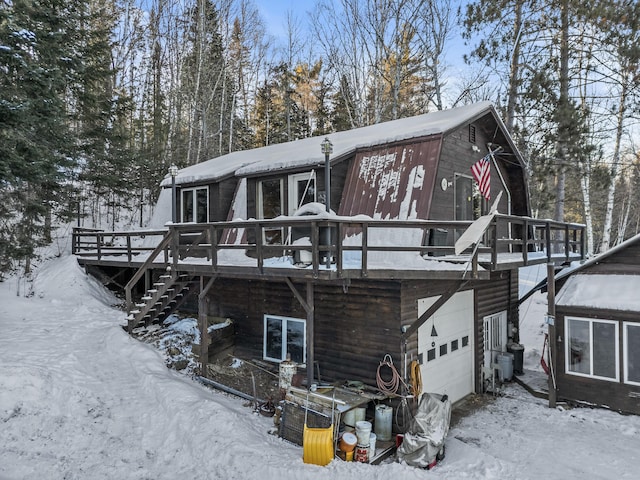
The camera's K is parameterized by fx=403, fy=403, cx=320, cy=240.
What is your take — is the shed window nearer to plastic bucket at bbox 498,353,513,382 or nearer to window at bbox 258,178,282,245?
plastic bucket at bbox 498,353,513,382

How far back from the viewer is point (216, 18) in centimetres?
2553

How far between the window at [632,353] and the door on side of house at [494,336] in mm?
3125

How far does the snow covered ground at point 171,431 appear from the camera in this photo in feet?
21.2

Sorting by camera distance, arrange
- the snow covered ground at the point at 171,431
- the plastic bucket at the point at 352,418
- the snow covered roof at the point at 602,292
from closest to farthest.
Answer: the snow covered ground at the point at 171,431, the plastic bucket at the point at 352,418, the snow covered roof at the point at 602,292

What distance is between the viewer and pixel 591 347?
9.71 meters

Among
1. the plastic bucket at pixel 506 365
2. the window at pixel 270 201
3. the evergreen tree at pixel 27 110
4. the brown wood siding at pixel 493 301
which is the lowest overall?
the plastic bucket at pixel 506 365

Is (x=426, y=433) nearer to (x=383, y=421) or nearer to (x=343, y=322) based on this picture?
(x=383, y=421)

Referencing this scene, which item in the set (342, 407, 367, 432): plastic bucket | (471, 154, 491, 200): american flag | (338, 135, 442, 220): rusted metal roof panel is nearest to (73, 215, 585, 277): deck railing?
(338, 135, 442, 220): rusted metal roof panel

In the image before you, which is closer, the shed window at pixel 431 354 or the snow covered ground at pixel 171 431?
the snow covered ground at pixel 171 431

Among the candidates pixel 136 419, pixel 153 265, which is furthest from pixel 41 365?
pixel 153 265

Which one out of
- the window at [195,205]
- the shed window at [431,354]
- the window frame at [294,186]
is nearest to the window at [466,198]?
the shed window at [431,354]

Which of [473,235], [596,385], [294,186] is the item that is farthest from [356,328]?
[596,385]

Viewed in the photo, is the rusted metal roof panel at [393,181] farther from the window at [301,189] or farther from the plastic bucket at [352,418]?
the plastic bucket at [352,418]

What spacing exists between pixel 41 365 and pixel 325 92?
2559cm
